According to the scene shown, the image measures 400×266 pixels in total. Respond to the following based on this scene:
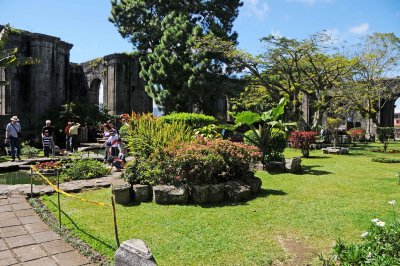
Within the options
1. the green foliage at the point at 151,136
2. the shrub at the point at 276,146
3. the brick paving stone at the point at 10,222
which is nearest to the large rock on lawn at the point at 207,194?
the green foliage at the point at 151,136

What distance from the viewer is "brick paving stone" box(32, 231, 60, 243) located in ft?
14.3

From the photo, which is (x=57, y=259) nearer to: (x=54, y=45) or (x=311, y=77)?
(x=311, y=77)

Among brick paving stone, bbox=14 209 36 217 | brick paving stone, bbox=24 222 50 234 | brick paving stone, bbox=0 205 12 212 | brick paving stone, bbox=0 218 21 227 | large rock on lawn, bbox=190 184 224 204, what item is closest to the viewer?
brick paving stone, bbox=24 222 50 234

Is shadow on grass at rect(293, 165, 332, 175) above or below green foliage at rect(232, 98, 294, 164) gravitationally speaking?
below

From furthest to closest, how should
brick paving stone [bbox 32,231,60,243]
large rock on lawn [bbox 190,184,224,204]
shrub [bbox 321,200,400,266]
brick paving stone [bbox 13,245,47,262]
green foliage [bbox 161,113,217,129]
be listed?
green foliage [bbox 161,113,217,129], large rock on lawn [bbox 190,184,224,204], brick paving stone [bbox 32,231,60,243], brick paving stone [bbox 13,245,47,262], shrub [bbox 321,200,400,266]

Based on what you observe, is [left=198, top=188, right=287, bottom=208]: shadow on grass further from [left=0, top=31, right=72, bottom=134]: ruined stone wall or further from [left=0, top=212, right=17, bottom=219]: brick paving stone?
[left=0, top=31, right=72, bottom=134]: ruined stone wall

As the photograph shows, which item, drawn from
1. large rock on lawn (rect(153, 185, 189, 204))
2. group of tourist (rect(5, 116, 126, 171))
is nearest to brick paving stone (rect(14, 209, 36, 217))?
large rock on lawn (rect(153, 185, 189, 204))

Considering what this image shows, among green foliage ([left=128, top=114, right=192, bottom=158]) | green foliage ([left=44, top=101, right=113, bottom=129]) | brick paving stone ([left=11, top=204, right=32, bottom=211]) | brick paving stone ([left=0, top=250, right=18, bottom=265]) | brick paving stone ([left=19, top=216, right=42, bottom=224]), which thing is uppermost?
green foliage ([left=44, top=101, right=113, bottom=129])

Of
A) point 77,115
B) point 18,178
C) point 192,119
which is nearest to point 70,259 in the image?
point 18,178

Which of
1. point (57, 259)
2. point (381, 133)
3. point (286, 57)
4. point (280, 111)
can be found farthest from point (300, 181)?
point (381, 133)

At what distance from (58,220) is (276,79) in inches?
789

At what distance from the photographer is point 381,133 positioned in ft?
88.2

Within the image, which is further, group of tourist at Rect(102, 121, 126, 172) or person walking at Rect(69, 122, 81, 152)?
person walking at Rect(69, 122, 81, 152)

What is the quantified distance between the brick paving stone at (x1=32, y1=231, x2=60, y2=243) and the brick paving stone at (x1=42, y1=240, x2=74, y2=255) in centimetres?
12
